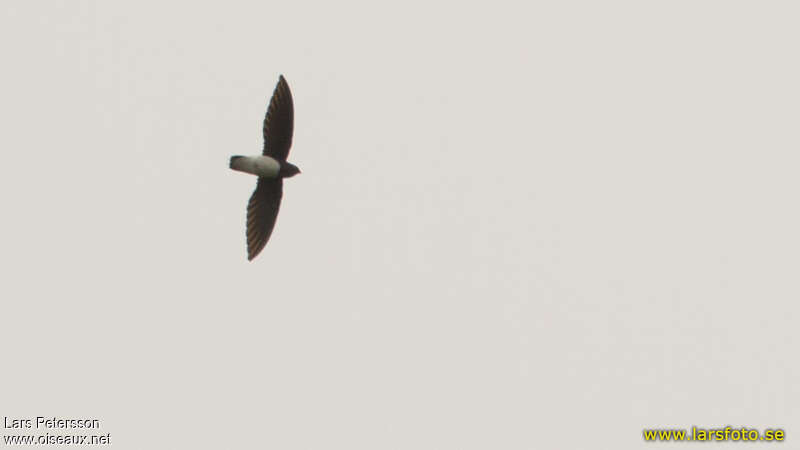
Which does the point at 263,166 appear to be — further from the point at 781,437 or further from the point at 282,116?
the point at 781,437

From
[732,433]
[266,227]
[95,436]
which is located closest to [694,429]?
[732,433]

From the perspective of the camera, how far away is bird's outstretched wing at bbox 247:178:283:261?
16.6m

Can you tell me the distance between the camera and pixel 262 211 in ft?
55.2

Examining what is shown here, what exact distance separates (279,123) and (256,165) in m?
0.75

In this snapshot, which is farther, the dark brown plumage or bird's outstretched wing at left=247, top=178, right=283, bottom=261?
bird's outstretched wing at left=247, top=178, right=283, bottom=261

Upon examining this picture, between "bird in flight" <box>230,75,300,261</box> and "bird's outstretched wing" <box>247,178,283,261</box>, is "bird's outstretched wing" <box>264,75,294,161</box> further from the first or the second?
"bird's outstretched wing" <box>247,178,283,261</box>

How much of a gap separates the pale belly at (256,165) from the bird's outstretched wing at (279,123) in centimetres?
18

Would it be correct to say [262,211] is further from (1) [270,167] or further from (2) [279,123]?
(2) [279,123]

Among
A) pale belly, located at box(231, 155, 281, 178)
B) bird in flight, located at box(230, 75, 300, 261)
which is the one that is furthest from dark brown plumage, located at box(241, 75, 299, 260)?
pale belly, located at box(231, 155, 281, 178)

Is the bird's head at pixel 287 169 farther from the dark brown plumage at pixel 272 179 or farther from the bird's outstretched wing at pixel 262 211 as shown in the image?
the bird's outstretched wing at pixel 262 211

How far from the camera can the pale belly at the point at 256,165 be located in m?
16.4

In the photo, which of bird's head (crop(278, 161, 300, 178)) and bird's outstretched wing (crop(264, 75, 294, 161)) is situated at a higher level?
bird's outstretched wing (crop(264, 75, 294, 161))

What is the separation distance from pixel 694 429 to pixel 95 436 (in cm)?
1148

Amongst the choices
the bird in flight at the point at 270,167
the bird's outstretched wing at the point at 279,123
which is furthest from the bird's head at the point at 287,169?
the bird's outstretched wing at the point at 279,123
